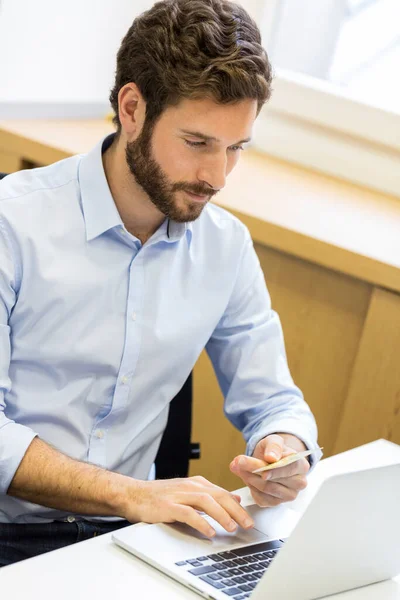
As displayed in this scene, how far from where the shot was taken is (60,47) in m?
2.40

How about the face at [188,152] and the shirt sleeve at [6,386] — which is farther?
the face at [188,152]

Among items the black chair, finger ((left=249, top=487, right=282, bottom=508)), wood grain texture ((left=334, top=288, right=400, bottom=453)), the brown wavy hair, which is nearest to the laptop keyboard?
finger ((left=249, top=487, right=282, bottom=508))

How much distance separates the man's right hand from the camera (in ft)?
3.65

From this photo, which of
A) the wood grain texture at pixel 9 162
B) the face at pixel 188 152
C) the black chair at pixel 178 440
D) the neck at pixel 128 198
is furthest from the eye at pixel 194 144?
the wood grain texture at pixel 9 162

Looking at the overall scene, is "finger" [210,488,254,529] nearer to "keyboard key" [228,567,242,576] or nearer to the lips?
"keyboard key" [228,567,242,576]

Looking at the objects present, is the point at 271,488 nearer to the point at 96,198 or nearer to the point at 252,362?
the point at 252,362

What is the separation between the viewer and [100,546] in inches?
40.7

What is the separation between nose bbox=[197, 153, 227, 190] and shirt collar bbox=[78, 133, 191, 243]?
0.44 ft

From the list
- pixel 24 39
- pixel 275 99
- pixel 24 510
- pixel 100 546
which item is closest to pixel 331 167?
pixel 275 99

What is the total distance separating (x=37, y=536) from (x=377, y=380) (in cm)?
83

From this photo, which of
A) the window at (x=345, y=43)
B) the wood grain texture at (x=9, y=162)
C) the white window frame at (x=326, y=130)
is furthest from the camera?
the window at (x=345, y=43)

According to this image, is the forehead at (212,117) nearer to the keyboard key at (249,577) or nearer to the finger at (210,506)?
the finger at (210,506)

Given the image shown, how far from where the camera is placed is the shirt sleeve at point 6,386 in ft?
4.06

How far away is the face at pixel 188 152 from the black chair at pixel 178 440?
1.13 ft
